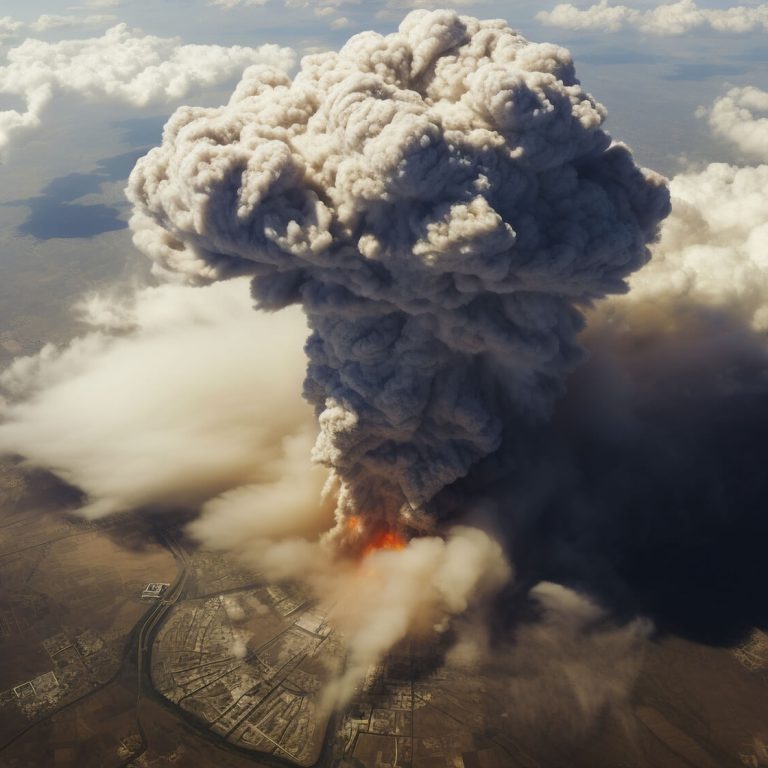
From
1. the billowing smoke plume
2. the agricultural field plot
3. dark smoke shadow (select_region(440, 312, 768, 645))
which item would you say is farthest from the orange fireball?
the agricultural field plot

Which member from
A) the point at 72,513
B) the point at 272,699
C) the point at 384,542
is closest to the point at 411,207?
the point at 384,542

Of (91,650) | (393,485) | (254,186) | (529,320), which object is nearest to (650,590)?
(393,485)

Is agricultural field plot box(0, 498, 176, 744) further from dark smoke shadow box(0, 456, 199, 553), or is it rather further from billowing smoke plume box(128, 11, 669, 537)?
billowing smoke plume box(128, 11, 669, 537)

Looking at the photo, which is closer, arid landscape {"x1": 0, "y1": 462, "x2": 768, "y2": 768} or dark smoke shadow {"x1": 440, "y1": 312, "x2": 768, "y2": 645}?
arid landscape {"x1": 0, "y1": 462, "x2": 768, "y2": 768}

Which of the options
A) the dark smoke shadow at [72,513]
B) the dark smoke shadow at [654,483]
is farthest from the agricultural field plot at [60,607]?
the dark smoke shadow at [654,483]

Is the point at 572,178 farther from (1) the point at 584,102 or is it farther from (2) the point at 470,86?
(2) the point at 470,86

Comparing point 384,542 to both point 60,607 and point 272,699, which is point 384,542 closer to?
point 272,699

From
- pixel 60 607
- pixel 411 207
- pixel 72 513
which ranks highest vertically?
pixel 411 207
